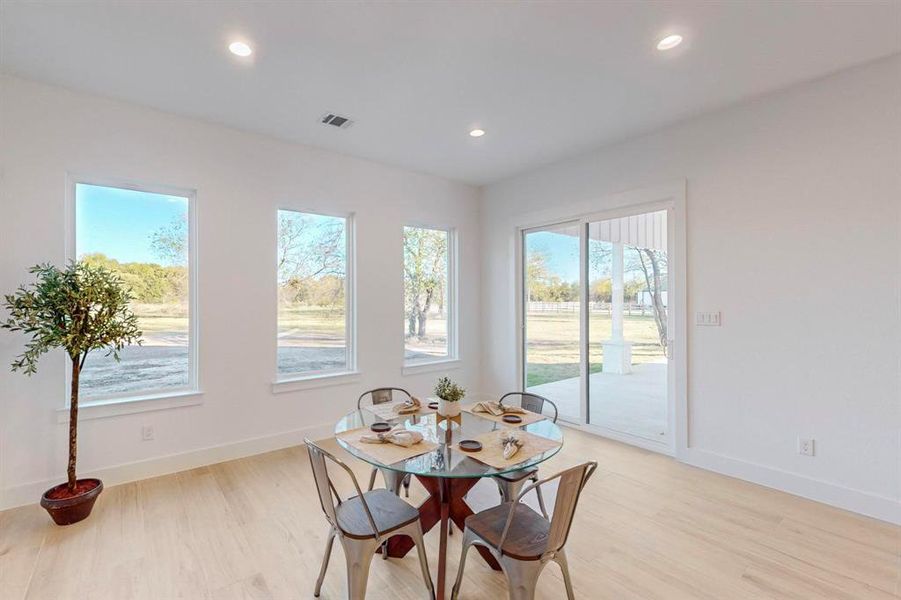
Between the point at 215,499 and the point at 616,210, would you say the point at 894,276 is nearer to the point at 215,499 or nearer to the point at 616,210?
the point at 616,210

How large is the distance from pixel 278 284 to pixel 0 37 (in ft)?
7.59

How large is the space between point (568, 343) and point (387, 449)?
312 centimetres

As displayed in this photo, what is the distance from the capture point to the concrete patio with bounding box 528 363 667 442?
382 cm

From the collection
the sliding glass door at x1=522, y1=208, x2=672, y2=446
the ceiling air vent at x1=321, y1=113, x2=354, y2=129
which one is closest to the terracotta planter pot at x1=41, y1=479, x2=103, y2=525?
the ceiling air vent at x1=321, y1=113, x2=354, y2=129

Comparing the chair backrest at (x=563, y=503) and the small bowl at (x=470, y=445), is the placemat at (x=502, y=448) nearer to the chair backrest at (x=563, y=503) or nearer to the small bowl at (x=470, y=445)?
the small bowl at (x=470, y=445)

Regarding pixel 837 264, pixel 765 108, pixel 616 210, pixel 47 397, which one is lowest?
pixel 47 397

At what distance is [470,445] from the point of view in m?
1.98

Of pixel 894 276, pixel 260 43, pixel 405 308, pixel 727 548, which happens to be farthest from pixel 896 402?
pixel 260 43

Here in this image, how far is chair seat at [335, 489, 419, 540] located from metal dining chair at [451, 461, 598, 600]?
12.4 inches

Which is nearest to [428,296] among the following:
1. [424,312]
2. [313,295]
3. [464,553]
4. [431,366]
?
[424,312]

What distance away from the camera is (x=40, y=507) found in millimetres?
2748

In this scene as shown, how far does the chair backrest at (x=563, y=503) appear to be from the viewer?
1.56 metres

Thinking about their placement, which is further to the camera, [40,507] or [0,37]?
[40,507]

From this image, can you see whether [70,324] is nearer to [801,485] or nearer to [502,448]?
[502,448]
